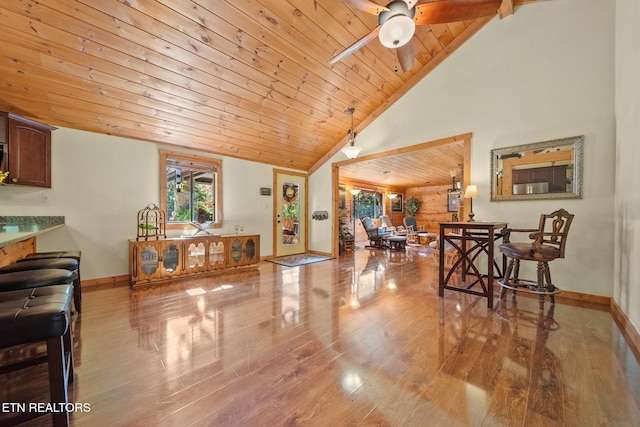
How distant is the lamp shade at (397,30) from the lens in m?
2.14

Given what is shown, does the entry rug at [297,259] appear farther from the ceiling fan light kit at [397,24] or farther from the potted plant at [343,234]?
the ceiling fan light kit at [397,24]

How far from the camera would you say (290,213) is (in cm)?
630

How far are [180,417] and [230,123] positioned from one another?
156 inches

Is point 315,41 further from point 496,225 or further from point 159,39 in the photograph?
point 496,225

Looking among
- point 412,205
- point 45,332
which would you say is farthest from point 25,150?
point 412,205

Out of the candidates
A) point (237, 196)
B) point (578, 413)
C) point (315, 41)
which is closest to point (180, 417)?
point (578, 413)

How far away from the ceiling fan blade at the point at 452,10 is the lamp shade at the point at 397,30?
0.38m

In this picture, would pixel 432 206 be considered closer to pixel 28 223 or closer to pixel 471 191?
pixel 471 191

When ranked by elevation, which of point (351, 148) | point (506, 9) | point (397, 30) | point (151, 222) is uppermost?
point (506, 9)

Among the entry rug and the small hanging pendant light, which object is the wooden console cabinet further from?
the small hanging pendant light

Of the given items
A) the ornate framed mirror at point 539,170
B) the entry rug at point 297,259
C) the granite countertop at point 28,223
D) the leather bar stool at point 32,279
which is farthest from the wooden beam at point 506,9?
the granite countertop at point 28,223

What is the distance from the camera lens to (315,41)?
3277 millimetres

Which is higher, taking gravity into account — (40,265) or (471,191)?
(471,191)

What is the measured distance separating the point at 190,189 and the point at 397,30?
4.21 metres
